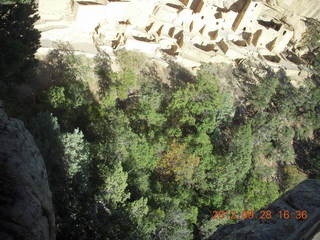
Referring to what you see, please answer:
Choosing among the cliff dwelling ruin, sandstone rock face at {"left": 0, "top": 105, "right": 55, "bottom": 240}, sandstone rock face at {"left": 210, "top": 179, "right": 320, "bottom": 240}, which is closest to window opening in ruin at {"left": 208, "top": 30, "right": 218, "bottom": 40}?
the cliff dwelling ruin

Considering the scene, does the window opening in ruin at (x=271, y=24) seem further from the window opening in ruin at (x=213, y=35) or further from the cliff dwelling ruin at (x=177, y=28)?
the window opening in ruin at (x=213, y=35)

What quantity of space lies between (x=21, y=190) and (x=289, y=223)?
564 cm

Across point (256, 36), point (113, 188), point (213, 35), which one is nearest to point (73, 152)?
point (113, 188)

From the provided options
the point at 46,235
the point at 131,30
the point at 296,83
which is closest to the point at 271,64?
the point at 296,83

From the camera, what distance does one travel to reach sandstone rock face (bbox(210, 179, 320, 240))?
5414 mm

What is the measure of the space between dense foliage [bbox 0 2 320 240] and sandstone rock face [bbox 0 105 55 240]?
520cm

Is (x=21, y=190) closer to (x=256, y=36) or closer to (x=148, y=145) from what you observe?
(x=148, y=145)

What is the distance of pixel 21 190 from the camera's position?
231 inches

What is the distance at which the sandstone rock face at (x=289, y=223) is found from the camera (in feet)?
17.8

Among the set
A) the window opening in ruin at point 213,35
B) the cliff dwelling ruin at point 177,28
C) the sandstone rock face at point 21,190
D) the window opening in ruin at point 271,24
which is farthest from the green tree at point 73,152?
the window opening in ruin at point 271,24

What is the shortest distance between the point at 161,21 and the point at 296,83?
800 inches

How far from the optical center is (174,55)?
27.1 metres

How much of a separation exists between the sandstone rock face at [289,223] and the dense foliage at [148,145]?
7.93 m

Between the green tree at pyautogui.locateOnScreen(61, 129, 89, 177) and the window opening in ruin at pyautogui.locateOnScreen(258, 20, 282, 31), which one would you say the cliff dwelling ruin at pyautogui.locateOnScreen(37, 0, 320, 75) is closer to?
the window opening in ruin at pyautogui.locateOnScreen(258, 20, 282, 31)
